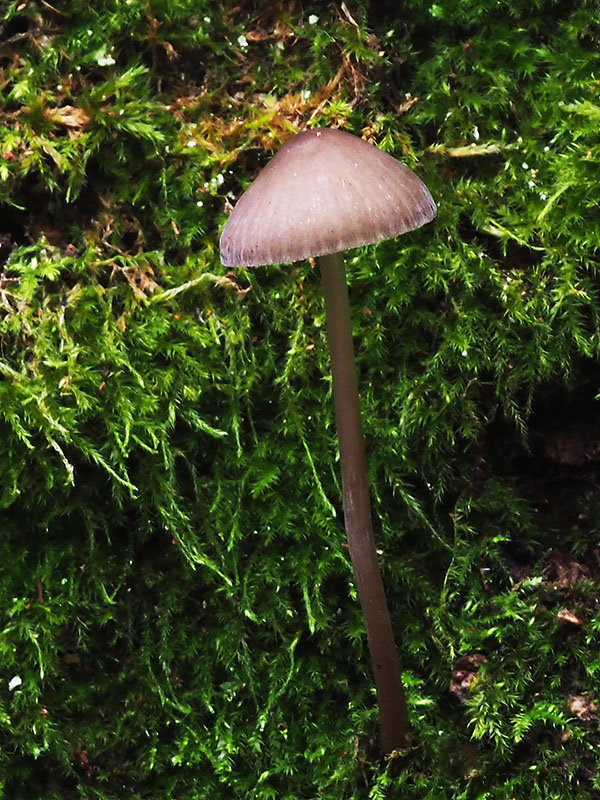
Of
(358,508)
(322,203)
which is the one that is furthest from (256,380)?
(322,203)

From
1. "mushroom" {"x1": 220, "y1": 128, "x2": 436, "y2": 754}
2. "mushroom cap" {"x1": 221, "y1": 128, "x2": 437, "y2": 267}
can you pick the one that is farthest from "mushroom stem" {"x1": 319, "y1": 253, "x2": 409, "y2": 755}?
"mushroom cap" {"x1": 221, "y1": 128, "x2": 437, "y2": 267}

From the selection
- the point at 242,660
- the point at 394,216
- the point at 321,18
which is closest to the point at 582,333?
the point at 394,216

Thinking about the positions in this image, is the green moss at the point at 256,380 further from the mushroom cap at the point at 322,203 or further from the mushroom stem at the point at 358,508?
the mushroom cap at the point at 322,203

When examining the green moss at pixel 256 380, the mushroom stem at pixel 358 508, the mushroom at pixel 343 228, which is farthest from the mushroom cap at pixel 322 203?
the green moss at pixel 256 380

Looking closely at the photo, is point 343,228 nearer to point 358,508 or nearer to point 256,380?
point 358,508

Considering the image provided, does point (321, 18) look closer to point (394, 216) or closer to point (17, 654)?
point (394, 216)

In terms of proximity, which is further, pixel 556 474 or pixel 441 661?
pixel 556 474

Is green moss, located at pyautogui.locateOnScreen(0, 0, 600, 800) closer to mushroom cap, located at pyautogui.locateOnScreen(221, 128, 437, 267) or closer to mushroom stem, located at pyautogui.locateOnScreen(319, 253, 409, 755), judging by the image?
mushroom stem, located at pyautogui.locateOnScreen(319, 253, 409, 755)
